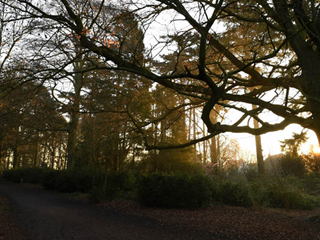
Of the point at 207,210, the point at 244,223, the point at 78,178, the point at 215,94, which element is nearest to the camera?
the point at 215,94

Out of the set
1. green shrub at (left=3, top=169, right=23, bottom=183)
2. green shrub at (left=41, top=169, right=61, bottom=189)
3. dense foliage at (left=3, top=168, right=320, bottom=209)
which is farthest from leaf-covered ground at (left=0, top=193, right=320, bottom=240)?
green shrub at (left=3, top=169, right=23, bottom=183)

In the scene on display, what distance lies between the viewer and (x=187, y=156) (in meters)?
16.2

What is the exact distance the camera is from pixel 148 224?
6539mm

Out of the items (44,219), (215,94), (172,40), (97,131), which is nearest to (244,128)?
(215,94)

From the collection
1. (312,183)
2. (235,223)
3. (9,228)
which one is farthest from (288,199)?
(9,228)

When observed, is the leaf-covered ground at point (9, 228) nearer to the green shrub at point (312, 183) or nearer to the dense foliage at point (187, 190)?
the dense foliage at point (187, 190)

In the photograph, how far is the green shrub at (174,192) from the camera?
8.54 metres

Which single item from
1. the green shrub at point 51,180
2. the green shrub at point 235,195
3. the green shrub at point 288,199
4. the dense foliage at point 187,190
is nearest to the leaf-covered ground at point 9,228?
the dense foliage at point 187,190

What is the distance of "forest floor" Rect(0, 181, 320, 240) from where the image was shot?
541cm

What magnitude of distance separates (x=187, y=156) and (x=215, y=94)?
12212 mm

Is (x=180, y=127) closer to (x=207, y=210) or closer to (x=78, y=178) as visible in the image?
(x=78, y=178)

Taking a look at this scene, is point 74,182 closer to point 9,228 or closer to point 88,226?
point 9,228

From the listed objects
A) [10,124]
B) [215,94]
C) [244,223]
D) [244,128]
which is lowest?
[244,223]

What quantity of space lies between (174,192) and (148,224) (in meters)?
2.24
